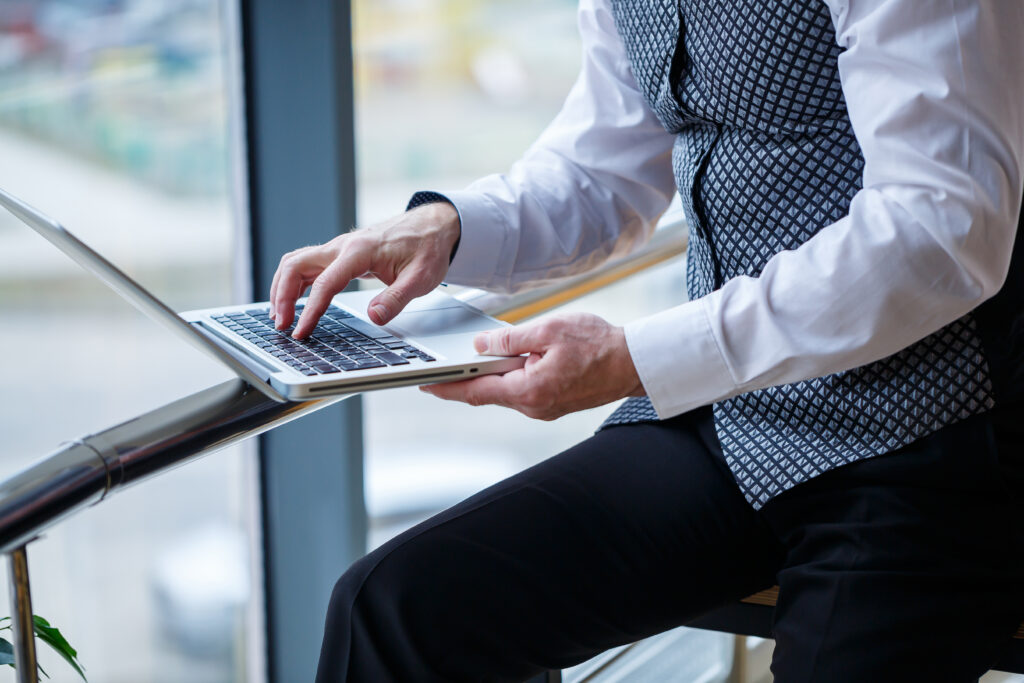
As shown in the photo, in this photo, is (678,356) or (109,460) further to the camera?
(678,356)

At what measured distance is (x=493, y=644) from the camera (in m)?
0.94

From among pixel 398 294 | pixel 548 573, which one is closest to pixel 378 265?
pixel 398 294

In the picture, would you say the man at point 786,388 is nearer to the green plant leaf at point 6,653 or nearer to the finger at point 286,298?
the finger at point 286,298

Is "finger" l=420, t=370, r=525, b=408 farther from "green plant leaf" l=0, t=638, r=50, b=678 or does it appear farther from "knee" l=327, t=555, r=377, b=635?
"green plant leaf" l=0, t=638, r=50, b=678

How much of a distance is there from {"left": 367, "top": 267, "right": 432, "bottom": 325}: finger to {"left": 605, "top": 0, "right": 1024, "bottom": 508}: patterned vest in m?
0.28

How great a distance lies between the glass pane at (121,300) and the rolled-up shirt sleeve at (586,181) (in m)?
0.82

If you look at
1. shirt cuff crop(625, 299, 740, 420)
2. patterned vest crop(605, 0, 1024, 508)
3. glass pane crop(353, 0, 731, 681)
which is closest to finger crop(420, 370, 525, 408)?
shirt cuff crop(625, 299, 740, 420)

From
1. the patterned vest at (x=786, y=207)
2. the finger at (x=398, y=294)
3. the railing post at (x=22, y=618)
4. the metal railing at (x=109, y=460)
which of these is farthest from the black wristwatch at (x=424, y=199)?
the railing post at (x=22, y=618)

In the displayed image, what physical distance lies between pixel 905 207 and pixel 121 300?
1.60 meters

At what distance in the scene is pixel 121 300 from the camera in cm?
203

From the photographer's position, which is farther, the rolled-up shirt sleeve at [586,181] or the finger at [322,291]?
the rolled-up shirt sleeve at [586,181]

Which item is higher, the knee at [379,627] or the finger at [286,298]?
the finger at [286,298]

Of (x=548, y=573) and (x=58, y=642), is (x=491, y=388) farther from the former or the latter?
(x=58, y=642)

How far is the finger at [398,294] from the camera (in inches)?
37.2
